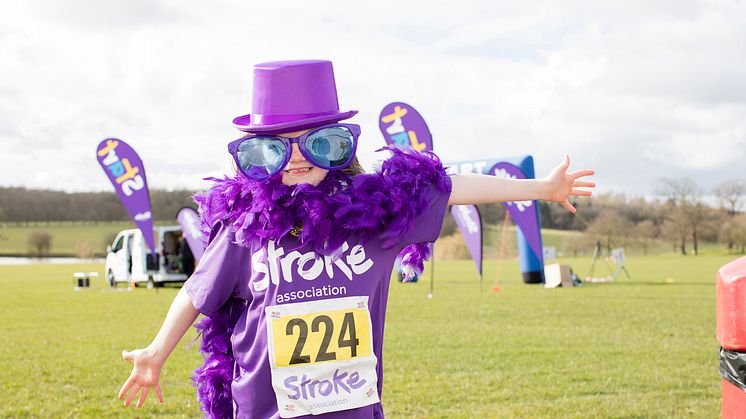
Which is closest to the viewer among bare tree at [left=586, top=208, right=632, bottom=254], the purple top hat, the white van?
the purple top hat

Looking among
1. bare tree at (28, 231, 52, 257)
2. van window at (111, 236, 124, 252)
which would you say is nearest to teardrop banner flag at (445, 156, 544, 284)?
van window at (111, 236, 124, 252)

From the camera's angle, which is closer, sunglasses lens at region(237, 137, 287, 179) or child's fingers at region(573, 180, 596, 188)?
sunglasses lens at region(237, 137, 287, 179)

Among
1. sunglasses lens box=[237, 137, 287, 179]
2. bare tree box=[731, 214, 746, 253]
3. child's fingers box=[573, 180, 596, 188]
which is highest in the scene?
sunglasses lens box=[237, 137, 287, 179]

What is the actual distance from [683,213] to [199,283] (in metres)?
50.0

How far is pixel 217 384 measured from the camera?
9.98 ft

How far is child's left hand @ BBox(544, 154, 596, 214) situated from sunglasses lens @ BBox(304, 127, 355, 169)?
0.76 m

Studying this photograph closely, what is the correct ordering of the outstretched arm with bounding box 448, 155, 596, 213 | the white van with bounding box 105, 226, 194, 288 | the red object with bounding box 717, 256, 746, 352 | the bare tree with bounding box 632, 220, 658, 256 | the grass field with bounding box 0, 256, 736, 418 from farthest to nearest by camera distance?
1. the bare tree with bounding box 632, 220, 658, 256
2. the white van with bounding box 105, 226, 194, 288
3. the grass field with bounding box 0, 256, 736, 418
4. the outstretched arm with bounding box 448, 155, 596, 213
5. the red object with bounding box 717, 256, 746, 352

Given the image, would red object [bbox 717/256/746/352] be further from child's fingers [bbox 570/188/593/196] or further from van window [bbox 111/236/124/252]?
van window [bbox 111/236/124/252]

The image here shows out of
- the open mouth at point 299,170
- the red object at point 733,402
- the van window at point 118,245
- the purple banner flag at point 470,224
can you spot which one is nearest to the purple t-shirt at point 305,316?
the open mouth at point 299,170

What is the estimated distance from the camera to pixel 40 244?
52.6 m

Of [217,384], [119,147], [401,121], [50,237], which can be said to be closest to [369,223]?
[217,384]

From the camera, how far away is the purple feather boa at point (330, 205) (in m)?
2.75

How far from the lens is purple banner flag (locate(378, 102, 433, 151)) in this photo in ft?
55.6

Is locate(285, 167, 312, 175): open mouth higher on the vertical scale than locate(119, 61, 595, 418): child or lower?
higher
